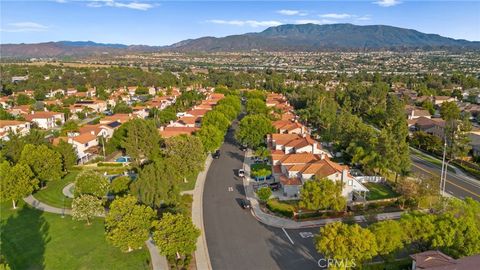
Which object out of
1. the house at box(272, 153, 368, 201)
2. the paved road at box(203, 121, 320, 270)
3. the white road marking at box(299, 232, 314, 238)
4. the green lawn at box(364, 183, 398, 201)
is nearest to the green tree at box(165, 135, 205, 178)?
the paved road at box(203, 121, 320, 270)

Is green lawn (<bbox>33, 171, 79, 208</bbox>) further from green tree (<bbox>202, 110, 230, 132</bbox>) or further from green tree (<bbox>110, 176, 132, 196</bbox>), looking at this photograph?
green tree (<bbox>202, 110, 230, 132</bbox>)

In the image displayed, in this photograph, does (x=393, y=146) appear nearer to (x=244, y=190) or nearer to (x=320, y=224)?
(x=320, y=224)

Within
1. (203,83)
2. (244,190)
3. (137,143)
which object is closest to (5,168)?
(137,143)

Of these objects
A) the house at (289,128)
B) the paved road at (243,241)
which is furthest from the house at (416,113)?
the paved road at (243,241)

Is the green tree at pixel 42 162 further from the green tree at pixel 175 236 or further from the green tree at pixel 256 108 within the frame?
the green tree at pixel 256 108

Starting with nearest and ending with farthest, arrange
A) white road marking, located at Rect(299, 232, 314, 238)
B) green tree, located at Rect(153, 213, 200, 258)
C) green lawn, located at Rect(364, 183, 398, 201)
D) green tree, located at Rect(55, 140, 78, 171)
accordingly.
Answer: green tree, located at Rect(153, 213, 200, 258), white road marking, located at Rect(299, 232, 314, 238), green lawn, located at Rect(364, 183, 398, 201), green tree, located at Rect(55, 140, 78, 171)

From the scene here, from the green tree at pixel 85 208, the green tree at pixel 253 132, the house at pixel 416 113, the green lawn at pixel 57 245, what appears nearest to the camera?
the green lawn at pixel 57 245

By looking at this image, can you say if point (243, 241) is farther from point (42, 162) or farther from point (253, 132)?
point (253, 132)
